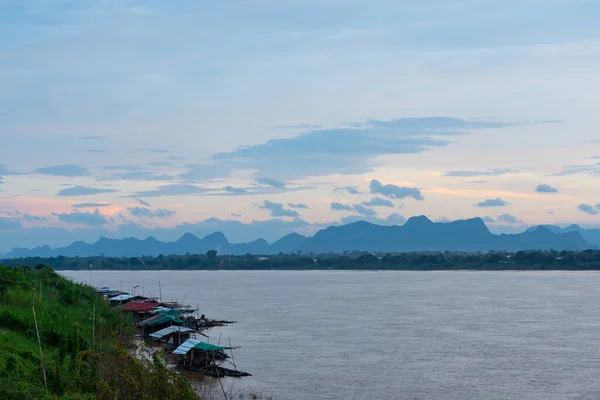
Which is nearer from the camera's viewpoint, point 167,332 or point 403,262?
point 167,332

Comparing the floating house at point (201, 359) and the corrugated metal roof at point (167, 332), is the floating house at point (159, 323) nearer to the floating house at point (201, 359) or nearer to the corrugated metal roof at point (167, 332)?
the corrugated metal roof at point (167, 332)

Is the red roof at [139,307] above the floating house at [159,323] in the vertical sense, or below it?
above

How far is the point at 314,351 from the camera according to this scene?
103ft

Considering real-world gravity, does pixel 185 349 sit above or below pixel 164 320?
below

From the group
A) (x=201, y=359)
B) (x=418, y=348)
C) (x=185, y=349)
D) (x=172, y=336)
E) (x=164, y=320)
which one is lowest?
(x=418, y=348)

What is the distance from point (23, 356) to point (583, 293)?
59590 mm

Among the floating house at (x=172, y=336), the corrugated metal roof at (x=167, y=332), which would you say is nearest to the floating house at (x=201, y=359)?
the floating house at (x=172, y=336)

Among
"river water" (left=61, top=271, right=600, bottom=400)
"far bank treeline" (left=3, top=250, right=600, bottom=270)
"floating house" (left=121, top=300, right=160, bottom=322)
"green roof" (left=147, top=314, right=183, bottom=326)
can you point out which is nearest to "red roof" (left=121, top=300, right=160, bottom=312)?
"floating house" (left=121, top=300, right=160, bottom=322)

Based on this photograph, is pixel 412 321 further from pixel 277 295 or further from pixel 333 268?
pixel 333 268

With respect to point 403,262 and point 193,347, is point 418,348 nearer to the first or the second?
point 193,347

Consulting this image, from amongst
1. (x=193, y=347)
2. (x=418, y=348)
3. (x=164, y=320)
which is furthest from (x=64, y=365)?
(x=418, y=348)

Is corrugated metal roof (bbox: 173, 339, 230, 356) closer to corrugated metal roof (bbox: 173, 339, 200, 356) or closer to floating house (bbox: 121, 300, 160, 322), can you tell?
corrugated metal roof (bbox: 173, 339, 200, 356)

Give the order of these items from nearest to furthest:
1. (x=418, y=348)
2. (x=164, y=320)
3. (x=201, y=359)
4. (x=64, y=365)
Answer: (x=64, y=365)
(x=201, y=359)
(x=418, y=348)
(x=164, y=320)

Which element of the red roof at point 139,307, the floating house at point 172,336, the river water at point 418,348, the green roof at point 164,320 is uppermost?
the red roof at point 139,307
